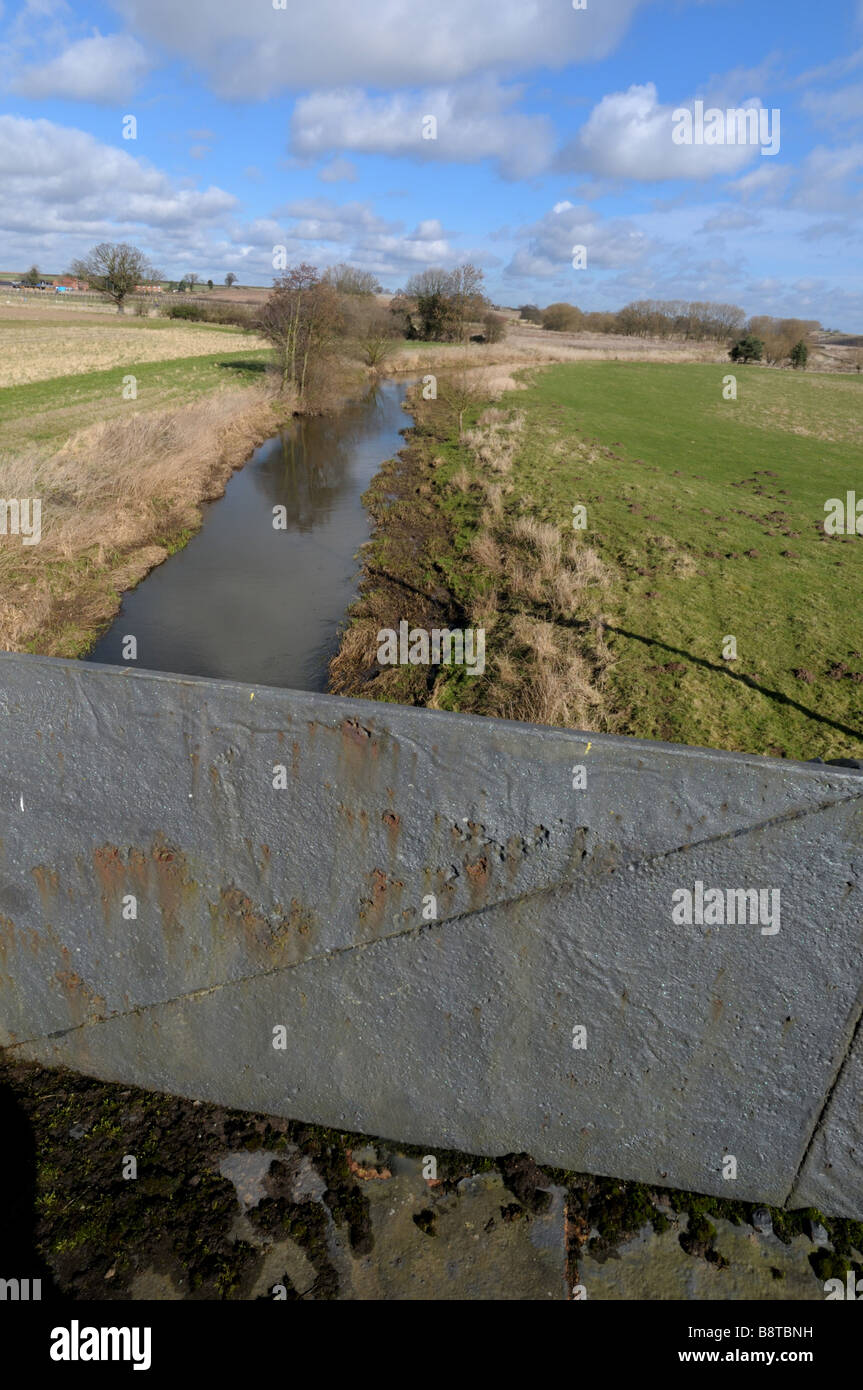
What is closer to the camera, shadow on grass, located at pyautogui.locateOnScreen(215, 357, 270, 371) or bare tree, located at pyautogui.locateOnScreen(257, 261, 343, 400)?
bare tree, located at pyautogui.locateOnScreen(257, 261, 343, 400)

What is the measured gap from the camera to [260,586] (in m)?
16.0

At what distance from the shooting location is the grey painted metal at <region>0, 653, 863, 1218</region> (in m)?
2.43

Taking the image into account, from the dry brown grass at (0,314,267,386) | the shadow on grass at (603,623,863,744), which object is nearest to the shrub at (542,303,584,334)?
the dry brown grass at (0,314,267,386)

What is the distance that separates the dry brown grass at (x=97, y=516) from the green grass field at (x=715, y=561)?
22.3ft

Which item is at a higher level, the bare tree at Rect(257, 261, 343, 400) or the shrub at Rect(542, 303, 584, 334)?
the shrub at Rect(542, 303, 584, 334)

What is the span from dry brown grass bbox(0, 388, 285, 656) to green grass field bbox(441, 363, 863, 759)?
6.79 meters

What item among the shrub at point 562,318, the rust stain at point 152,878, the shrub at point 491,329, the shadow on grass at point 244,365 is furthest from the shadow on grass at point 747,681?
the shrub at point 562,318

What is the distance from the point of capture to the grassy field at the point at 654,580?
361 inches

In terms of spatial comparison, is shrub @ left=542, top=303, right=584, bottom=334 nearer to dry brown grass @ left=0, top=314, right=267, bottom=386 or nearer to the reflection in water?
dry brown grass @ left=0, top=314, right=267, bottom=386

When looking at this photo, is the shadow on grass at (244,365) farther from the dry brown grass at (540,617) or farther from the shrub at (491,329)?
the dry brown grass at (540,617)

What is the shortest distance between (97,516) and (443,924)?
51.8 ft

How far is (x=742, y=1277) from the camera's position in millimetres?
2570

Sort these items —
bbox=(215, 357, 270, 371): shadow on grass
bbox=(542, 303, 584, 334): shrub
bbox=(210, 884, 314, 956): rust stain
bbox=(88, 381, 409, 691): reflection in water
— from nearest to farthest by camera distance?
bbox=(210, 884, 314, 956): rust stain, bbox=(88, 381, 409, 691): reflection in water, bbox=(215, 357, 270, 371): shadow on grass, bbox=(542, 303, 584, 334): shrub
